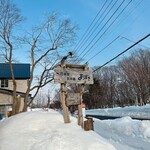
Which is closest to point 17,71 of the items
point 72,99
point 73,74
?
point 73,74

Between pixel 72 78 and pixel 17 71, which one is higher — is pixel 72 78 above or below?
below

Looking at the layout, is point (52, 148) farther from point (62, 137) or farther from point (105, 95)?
point (105, 95)

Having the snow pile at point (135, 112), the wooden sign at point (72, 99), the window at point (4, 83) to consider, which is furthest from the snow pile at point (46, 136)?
the window at point (4, 83)

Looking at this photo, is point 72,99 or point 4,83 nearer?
point 72,99

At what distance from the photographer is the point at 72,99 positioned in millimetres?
8141

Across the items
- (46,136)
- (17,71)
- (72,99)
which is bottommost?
(46,136)

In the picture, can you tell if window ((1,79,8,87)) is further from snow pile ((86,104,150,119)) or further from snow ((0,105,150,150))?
snow ((0,105,150,150))

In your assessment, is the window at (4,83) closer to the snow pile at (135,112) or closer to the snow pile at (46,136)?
the snow pile at (135,112)

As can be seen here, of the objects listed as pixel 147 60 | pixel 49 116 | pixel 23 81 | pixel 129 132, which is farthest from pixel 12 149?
pixel 147 60

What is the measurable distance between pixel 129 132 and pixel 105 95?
53307mm

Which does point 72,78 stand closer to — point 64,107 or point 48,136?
point 64,107

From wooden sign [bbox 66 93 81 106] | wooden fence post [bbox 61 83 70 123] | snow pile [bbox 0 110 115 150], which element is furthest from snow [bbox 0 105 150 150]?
wooden sign [bbox 66 93 81 106]

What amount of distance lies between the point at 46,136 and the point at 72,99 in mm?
2052

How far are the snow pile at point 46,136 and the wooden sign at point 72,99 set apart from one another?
0.58m
